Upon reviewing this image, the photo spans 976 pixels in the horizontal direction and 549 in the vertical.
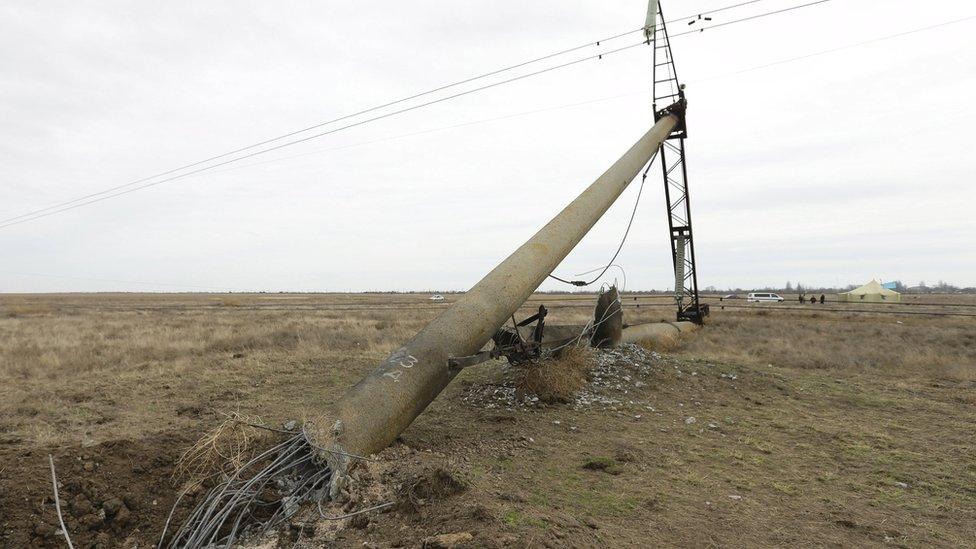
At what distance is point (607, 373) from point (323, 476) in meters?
6.32

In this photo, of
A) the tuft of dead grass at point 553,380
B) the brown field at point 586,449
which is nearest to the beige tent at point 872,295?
the brown field at point 586,449

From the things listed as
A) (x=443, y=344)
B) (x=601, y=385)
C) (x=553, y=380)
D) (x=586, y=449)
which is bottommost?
(x=586, y=449)

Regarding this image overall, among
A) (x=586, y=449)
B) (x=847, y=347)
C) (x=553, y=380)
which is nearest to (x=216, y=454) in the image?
(x=586, y=449)

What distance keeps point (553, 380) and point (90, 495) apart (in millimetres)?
5903

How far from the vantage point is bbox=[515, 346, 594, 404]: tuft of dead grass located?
8164mm

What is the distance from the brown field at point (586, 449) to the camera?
405 cm

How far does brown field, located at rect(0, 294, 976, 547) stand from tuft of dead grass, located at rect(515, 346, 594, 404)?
0.19 metres

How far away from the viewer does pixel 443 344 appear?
19.1 ft

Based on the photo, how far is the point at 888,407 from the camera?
8.88 metres

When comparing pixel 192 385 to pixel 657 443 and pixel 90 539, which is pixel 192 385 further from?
pixel 657 443

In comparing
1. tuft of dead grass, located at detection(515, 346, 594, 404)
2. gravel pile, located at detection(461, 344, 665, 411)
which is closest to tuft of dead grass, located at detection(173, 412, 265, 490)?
gravel pile, located at detection(461, 344, 665, 411)

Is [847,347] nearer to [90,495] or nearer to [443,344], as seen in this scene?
[443,344]

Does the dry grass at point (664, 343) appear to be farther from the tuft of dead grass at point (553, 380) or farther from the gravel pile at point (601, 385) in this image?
the tuft of dead grass at point (553, 380)

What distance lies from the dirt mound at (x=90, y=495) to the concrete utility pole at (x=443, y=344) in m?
1.46
